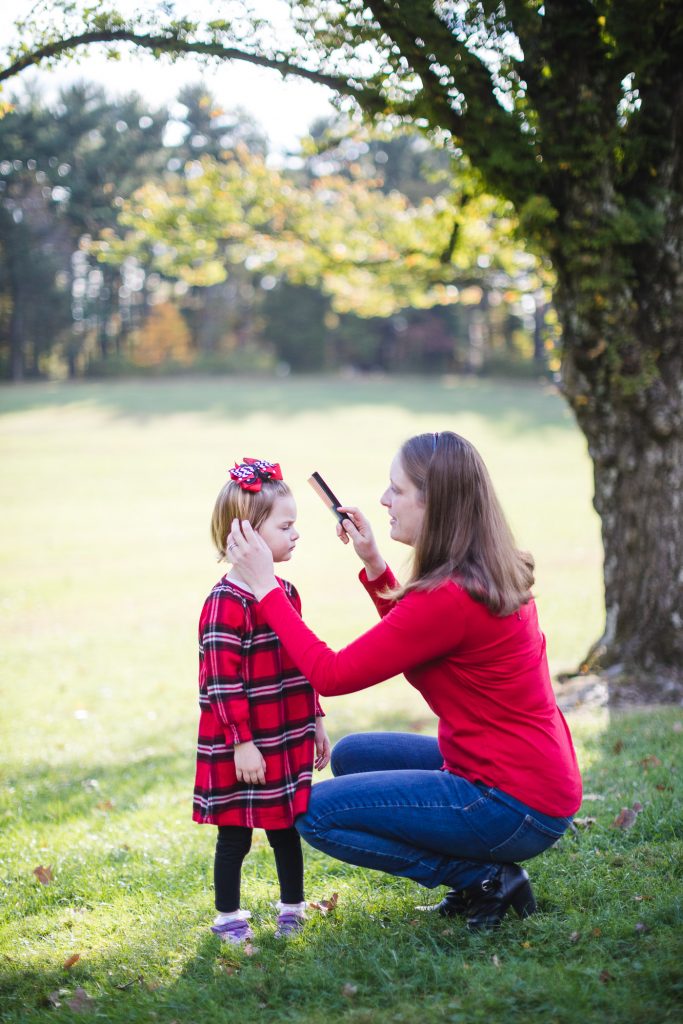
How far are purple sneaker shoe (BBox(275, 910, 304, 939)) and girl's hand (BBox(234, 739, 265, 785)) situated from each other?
59cm

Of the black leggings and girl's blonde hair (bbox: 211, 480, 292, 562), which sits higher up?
girl's blonde hair (bbox: 211, 480, 292, 562)

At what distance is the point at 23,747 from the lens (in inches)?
276

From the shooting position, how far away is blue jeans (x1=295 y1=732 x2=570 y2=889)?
2.98 metres

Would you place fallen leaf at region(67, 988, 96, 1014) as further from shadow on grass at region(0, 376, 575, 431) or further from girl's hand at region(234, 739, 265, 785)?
shadow on grass at region(0, 376, 575, 431)

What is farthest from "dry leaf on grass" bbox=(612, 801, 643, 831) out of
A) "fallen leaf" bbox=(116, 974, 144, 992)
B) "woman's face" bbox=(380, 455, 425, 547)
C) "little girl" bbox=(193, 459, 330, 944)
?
"fallen leaf" bbox=(116, 974, 144, 992)

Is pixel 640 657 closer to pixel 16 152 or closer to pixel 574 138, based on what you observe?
pixel 574 138

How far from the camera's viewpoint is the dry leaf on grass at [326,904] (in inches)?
135

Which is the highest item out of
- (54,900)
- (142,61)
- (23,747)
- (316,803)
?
(142,61)

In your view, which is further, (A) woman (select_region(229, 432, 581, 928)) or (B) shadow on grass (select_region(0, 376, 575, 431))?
(B) shadow on grass (select_region(0, 376, 575, 431))

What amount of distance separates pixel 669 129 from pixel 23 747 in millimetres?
6246

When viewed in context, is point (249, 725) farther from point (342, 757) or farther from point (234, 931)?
point (234, 931)

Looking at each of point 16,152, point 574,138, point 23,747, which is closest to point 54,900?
point 23,747

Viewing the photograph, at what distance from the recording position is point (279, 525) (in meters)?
3.33

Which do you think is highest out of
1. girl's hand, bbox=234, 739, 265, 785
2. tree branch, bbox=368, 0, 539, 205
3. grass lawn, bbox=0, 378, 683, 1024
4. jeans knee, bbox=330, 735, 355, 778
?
tree branch, bbox=368, 0, 539, 205
